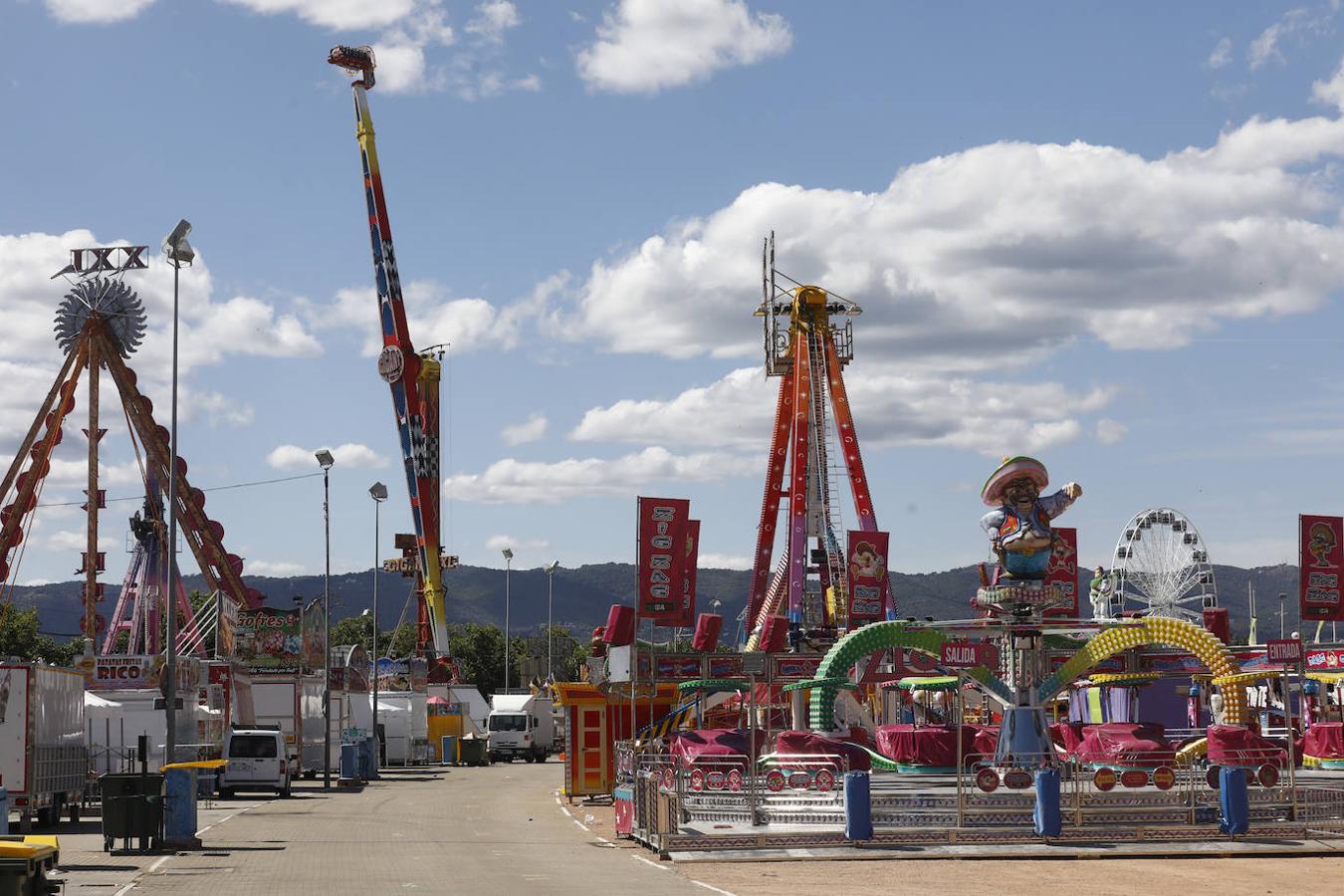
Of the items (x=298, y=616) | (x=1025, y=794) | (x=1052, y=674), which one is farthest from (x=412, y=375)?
(x=1025, y=794)

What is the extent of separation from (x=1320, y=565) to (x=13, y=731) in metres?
26.6

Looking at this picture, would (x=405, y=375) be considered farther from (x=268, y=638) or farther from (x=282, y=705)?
(x=282, y=705)

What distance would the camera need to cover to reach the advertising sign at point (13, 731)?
32.8m

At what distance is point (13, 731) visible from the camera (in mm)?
32969

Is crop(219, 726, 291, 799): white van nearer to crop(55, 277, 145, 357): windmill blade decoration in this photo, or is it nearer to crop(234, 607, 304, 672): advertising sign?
crop(234, 607, 304, 672): advertising sign

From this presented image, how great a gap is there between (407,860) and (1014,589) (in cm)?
1628

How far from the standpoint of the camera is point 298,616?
6194 centimetres

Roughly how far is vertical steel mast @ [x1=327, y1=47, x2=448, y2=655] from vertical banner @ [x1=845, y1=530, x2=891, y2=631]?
5803 centimetres

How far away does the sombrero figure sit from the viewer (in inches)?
1471

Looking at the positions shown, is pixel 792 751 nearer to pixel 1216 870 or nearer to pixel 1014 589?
pixel 1014 589

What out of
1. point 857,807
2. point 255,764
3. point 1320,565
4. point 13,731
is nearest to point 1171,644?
point 1320,565

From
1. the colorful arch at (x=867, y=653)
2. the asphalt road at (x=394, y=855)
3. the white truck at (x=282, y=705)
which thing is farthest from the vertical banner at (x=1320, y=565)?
the white truck at (x=282, y=705)

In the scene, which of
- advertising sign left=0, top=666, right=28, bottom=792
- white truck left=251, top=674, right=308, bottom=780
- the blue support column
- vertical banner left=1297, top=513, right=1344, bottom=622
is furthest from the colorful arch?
white truck left=251, top=674, right=308, bottom=780

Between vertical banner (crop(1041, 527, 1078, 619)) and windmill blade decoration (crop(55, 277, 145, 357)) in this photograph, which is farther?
windmill blade decoration (crop(55, 277, 145, 357))
